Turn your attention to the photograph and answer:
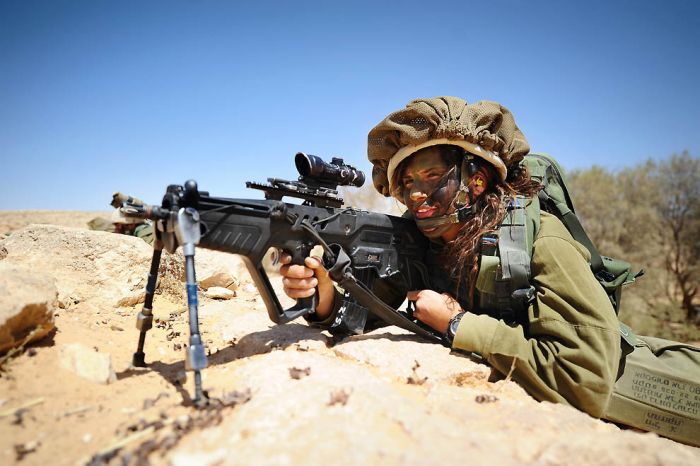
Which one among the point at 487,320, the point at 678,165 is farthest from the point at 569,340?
the point at 678,165

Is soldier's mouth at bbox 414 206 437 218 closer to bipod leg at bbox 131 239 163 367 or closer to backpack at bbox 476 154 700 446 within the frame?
backpack at bbox 476 154 700 446

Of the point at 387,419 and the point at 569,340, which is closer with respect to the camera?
the point at 387,419

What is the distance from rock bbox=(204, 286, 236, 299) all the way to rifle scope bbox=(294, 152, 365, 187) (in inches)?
96.7

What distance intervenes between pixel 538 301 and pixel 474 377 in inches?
29.9

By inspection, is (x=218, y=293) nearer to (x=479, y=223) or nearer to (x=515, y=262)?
(x=479, y=223)

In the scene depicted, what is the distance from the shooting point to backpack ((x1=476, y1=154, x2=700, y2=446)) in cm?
304

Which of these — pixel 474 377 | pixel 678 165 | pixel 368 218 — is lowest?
pixel 474 377

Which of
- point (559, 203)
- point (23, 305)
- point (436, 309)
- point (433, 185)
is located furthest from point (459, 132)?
point (23, 305)

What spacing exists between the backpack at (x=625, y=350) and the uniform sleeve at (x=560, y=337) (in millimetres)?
177

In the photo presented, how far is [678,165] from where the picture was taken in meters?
18.3

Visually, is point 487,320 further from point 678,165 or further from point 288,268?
point 678,165

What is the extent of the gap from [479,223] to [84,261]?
150 inches

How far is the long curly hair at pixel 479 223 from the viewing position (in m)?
3.47

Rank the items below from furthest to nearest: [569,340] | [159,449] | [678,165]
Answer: [678,165] < [569,340] < [159,449]
